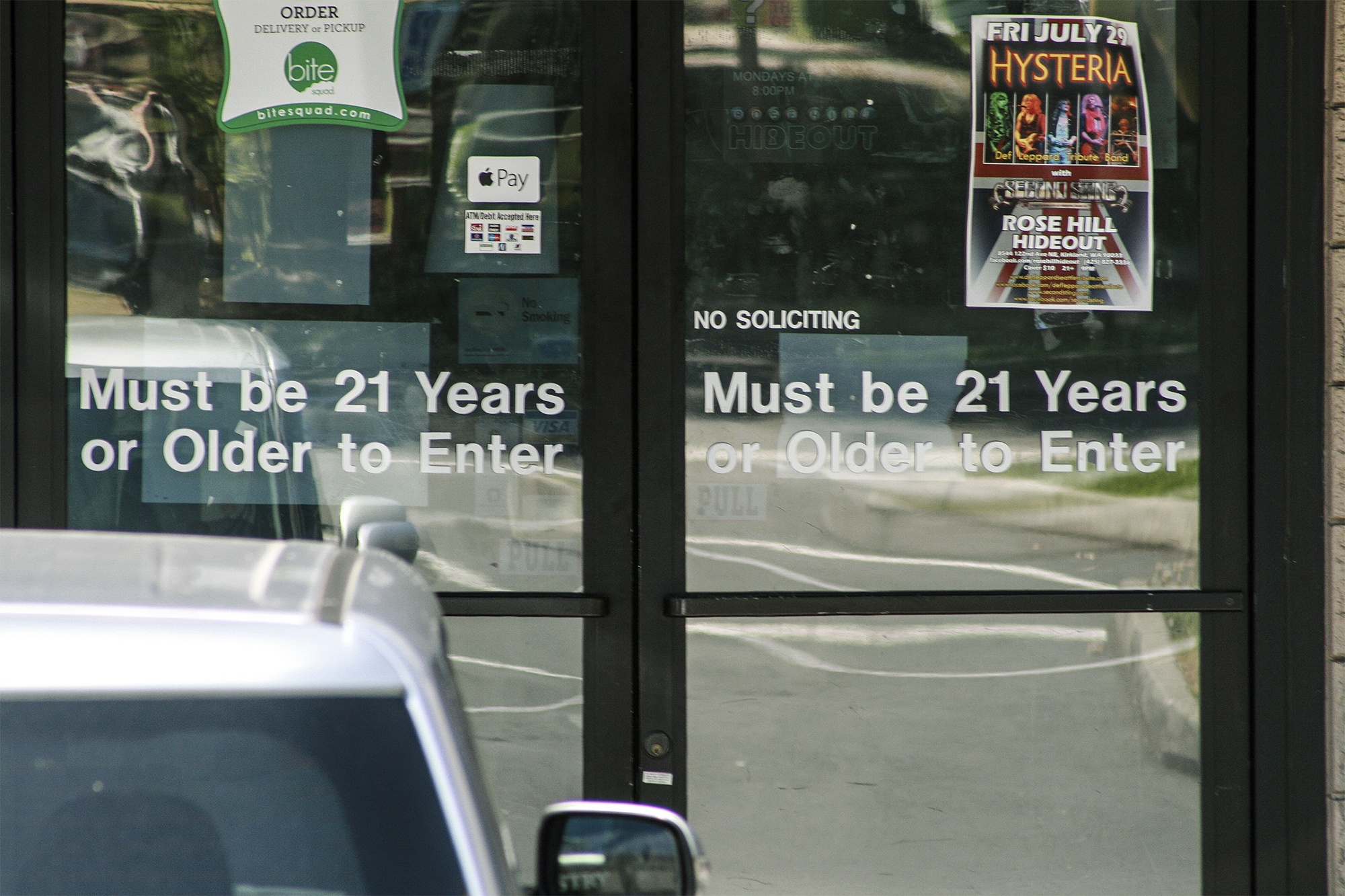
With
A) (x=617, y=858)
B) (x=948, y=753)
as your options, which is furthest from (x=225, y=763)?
(x=948, y=753)

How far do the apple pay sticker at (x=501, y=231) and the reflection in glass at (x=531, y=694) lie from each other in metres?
1.20

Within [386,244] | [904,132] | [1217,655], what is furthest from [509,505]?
[1217,655]

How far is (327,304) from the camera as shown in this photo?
13.4 feet

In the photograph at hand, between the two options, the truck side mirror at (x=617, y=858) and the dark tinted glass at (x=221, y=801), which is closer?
the dark tinted glass at (x=221, y=801)

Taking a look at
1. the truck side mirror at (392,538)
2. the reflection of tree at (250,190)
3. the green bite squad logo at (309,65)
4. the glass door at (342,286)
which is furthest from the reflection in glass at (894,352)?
the reflection of tree at (250,190)

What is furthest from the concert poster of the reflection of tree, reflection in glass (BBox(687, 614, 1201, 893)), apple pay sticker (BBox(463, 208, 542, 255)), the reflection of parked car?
the reflection of parked car

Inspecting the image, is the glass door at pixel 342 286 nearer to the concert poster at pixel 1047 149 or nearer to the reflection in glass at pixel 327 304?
the reflection in glass at pixel 327 304

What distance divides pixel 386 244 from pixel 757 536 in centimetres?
154

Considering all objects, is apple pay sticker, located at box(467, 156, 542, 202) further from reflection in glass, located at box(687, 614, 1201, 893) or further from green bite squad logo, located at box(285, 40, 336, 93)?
reflection in glass, located at box(687, 614, 1201, 893)

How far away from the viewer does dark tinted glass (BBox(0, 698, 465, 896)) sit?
1311 millimetres

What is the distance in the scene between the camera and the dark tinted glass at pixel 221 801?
1.31 meters

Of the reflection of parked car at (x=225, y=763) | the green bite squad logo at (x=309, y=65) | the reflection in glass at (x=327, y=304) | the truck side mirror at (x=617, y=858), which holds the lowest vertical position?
the truck side mirror at (x=617, y=858)

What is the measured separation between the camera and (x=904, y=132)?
4098 mm

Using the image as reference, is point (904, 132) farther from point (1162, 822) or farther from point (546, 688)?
point (1162, 822)
